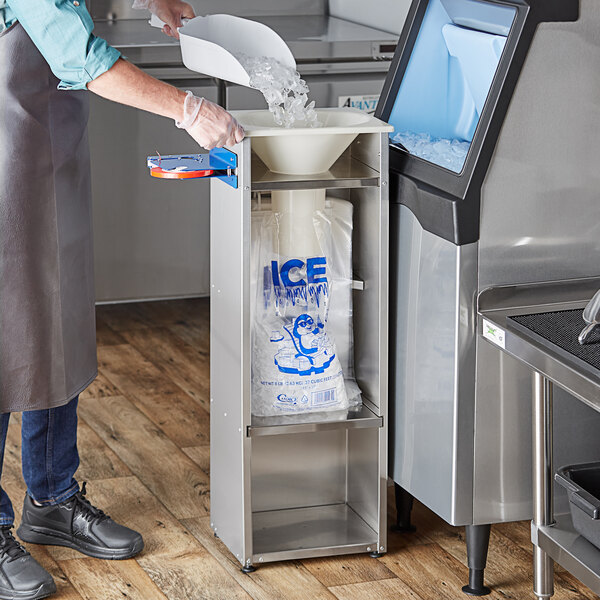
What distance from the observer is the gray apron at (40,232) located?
1.98 m

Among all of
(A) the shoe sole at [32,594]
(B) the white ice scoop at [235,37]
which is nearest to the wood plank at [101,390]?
(A) the shoe sole at [32,594]

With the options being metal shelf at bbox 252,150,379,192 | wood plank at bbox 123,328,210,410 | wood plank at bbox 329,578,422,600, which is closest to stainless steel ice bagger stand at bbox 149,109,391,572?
metal shelf at bbox 252,150,379,192

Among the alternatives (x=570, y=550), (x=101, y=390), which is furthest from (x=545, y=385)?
(x=101, y=390)

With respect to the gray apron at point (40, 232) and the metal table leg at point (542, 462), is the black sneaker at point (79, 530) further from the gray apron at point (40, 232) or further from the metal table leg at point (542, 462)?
the metal table leg at point (542, 462)

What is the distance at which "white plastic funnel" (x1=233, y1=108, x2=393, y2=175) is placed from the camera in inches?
78.7

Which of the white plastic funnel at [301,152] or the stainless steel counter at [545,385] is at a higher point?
the white plastic funnel at [301,152]

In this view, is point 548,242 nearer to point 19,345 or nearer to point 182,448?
point 19,345

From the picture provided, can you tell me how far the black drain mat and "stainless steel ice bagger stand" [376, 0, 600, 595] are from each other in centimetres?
12

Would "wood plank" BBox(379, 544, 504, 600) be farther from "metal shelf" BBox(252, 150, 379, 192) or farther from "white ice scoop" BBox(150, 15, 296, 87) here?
"white ice scoop" BBox(150, 15, 296, 87)

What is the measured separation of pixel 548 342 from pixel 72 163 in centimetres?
97

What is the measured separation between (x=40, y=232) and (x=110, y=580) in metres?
0.70

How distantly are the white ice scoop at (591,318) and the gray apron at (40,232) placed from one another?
3.27 ft

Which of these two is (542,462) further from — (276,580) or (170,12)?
(170,12)

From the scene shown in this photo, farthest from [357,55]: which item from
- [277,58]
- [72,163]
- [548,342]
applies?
[548,342]
